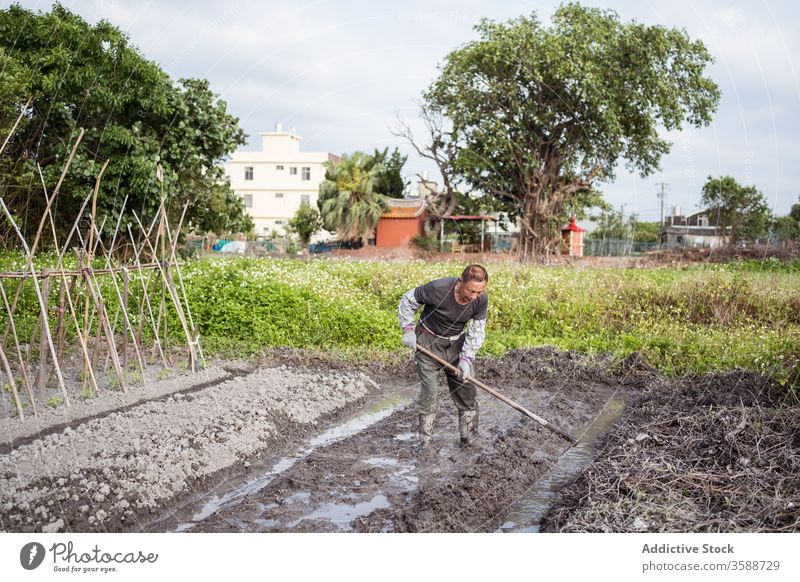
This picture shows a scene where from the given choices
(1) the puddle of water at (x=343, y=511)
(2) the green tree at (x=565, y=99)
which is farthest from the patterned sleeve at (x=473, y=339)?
(2) the green tree at (x=565, y=99)

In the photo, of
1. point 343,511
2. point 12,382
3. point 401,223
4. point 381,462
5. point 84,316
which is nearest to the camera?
point 343,511

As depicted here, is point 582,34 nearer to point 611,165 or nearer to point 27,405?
point 611,165

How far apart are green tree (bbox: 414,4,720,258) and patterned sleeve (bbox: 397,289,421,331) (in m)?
10.6

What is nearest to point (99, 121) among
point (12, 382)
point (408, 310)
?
point (12, 382)

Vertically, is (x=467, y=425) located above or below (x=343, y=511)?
above

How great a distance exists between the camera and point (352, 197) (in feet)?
62.8

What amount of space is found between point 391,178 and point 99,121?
8.65 m

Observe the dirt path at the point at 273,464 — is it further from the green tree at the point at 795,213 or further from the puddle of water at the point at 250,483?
the green tree at the point at 795,213

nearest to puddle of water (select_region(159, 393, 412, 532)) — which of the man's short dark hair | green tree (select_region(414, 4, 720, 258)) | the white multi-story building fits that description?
the man's short dark hair

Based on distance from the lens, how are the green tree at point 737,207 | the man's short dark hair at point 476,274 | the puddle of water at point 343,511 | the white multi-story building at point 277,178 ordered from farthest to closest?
the white multi-story building at point 277,178 → the green tree at point 737,207 → the man's short dark hair at point 476,274 → the puddle of water at point 343,511

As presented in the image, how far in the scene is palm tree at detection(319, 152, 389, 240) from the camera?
18219 millimetres

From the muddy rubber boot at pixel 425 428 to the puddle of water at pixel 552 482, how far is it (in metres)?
0.94

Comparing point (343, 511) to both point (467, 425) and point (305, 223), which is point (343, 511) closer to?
point (467, 425)

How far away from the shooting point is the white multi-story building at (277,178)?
26.2m
